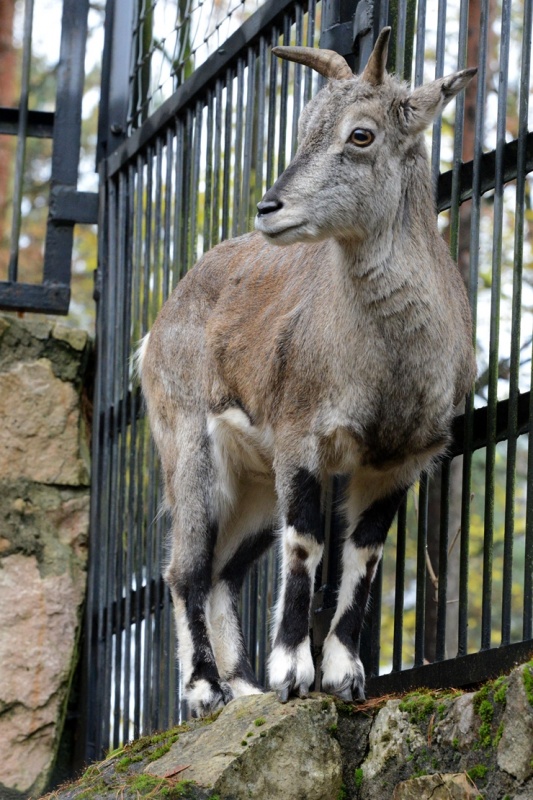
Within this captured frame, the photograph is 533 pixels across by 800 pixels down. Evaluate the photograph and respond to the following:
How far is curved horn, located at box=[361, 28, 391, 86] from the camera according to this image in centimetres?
478

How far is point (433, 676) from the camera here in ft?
16.1

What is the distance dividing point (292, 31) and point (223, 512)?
2440mm

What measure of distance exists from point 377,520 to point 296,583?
0.48m

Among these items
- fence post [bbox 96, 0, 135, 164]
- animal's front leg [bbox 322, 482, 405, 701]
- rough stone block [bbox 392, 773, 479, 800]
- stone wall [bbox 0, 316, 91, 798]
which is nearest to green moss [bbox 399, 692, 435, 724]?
rough stone block [bbox 392, 773, 479, 800]

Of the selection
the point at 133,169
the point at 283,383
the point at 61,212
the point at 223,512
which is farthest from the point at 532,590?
the point at 61,212

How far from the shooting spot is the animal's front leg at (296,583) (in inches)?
186

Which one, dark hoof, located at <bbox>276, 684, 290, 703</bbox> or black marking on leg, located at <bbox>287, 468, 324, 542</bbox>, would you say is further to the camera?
black marking on leg, located at <bbox>287, 468, 324, 542</bbox>

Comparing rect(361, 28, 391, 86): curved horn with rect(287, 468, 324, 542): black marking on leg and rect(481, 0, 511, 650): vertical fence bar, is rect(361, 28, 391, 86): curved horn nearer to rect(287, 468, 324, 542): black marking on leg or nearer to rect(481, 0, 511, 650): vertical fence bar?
rect(481, 0, 511, 650): vertical fence bar

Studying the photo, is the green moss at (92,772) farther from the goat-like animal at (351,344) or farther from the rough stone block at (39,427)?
the rough stone block at (39,427)

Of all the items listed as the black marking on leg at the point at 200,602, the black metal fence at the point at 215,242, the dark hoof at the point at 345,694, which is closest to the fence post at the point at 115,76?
the black metal fence at the point at 215,242

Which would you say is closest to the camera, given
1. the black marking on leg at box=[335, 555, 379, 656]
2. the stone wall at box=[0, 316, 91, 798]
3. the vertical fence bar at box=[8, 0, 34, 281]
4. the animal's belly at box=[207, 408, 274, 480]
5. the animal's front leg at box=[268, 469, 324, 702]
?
the animal's front leg at box=[268, 469, 324, 702]

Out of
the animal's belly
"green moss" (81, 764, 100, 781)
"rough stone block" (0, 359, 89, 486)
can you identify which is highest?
"rough stone block" (0, 359, 89, 486)

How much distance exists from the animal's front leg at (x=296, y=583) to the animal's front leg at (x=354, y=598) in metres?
0.13

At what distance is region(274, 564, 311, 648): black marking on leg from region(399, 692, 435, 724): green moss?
0.49 metres
